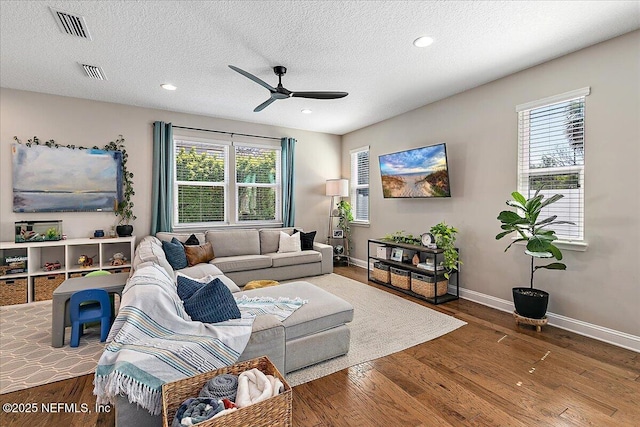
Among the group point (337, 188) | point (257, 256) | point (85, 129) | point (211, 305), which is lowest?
point (257, 256)

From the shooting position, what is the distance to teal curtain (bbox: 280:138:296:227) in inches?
233

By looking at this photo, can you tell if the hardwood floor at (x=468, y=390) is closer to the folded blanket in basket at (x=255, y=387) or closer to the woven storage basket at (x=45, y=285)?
the folded blanket in basket at (x=255, y=387)

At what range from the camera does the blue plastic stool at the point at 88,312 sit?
2.71 meters

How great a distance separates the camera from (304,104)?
4605 mm

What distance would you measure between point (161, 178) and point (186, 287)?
3264 mm

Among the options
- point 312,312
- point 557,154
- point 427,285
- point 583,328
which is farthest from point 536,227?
point 312,312

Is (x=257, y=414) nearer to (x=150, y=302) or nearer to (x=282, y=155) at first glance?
(x=150, y=302)

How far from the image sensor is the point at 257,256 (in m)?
4.84

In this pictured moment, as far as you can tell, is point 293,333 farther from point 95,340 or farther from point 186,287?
point 95,340

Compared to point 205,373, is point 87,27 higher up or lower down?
higher up

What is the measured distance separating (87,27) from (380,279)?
14.6ft

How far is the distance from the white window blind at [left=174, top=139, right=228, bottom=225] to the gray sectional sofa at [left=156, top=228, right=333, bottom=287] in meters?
0.50

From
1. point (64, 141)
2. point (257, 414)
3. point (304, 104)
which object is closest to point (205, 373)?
point (257, 414)

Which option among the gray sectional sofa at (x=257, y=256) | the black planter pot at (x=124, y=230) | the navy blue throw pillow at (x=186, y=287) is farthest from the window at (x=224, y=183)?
the navy blue throw pillow at (x=186, y=287)
